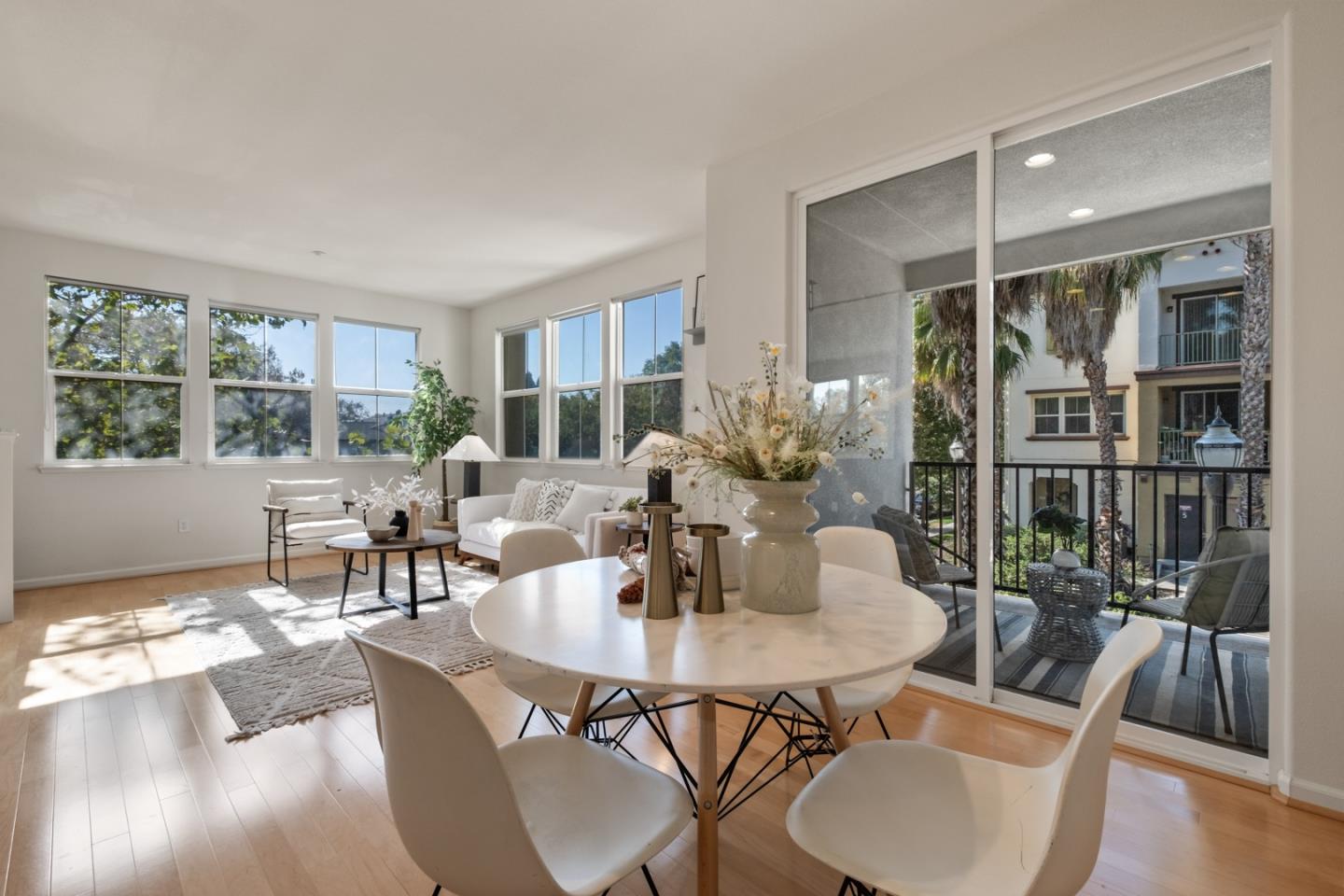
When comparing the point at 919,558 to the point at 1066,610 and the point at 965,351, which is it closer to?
the point at 1066,610

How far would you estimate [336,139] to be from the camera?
10.9 feet

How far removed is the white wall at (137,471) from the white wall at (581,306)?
1.20 metres

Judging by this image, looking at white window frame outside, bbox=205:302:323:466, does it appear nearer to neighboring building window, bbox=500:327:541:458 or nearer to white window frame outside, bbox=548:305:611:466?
neighboring building window, bbox=500:327:541:458

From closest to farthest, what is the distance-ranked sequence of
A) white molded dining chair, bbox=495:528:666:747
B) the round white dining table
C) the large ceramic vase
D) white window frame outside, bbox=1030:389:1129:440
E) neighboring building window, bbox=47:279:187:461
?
the round white dining table < the large ceramic vase < white molded dining chair, bbox=495:528:666:747 < white window frame outside, bbox=1030:389:1129:440 < neighboring building window, bbox=47:279:187:461

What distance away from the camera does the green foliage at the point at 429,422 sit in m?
6.52

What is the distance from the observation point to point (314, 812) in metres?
1.94

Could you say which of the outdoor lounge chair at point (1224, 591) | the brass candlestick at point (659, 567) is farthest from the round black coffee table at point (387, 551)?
the outdoor lounge chair at point (1224, 591)

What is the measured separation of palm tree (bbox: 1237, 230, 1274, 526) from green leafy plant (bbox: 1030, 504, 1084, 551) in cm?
52

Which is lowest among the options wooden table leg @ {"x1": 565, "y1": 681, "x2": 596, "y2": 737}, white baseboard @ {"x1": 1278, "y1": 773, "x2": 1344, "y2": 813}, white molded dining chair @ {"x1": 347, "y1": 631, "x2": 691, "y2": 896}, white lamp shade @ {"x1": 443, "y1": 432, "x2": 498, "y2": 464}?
white baseboard @ {"x1": 1278, "y1": 773, "x2": 1344, "y2": 813}

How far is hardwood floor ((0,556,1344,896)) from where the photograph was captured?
163cm

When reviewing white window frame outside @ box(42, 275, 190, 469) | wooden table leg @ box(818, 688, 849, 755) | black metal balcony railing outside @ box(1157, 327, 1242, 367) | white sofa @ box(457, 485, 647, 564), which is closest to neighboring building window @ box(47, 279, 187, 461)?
white window frame outside @ box(42, 275, 190, 469)

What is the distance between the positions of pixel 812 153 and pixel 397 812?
10.5 feet

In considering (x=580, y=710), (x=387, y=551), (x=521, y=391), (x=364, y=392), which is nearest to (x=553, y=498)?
(x=387, y=551)

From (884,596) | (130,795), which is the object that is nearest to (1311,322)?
(884,596)
